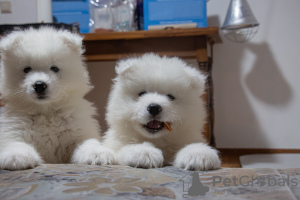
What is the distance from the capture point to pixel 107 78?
3.61 meters

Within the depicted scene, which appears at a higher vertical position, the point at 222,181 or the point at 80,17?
the point at 80,17

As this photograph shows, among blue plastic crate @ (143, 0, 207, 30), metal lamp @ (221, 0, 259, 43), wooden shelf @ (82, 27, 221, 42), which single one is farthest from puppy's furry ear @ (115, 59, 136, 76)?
metal lamp @ (221, 0, 259, 43)

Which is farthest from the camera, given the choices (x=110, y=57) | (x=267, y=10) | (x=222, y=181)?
(x=267, y=10)

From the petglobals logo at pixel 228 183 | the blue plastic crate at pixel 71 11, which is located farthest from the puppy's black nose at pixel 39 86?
the blue plastic crate at pixel 71 11

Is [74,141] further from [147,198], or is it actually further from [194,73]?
[147,198]

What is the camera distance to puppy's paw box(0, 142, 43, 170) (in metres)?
1.30

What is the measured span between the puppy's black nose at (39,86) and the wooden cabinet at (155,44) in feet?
3.55

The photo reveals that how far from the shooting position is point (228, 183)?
3.46 feet

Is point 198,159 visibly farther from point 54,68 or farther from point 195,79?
point 54,68

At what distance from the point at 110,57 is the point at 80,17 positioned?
1.02m

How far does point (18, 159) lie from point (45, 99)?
1.15 ft

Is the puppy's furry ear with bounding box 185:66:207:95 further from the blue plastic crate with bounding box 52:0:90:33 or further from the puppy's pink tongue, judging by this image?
the blue plastic crate with bounding box 52:0:90:33

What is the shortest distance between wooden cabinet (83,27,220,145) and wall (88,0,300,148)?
2.88 ft

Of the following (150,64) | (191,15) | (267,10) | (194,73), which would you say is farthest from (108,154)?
(267,10)
